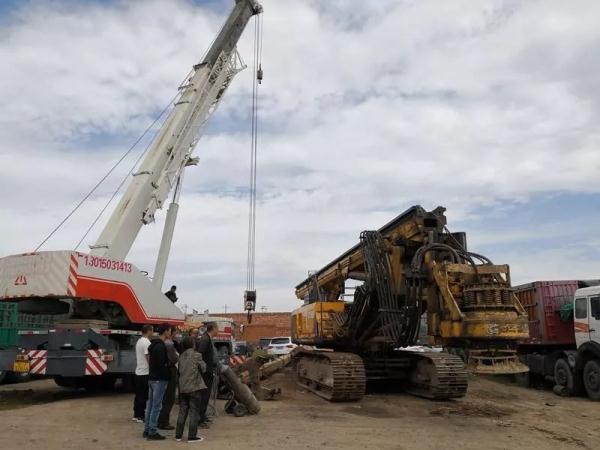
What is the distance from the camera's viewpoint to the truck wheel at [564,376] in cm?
1473

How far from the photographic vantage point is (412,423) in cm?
933

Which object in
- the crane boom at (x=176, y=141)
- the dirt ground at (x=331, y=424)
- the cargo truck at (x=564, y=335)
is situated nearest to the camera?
the dirt ground at (x=331, y=424)

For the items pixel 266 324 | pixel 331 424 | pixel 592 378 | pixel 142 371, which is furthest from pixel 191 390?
pixel 266 324

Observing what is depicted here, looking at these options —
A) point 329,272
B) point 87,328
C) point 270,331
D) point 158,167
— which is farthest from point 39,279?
point 270,331

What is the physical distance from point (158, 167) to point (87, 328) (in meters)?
4.68

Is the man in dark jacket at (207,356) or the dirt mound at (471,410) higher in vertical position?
the man in dark jacket at (207,356)

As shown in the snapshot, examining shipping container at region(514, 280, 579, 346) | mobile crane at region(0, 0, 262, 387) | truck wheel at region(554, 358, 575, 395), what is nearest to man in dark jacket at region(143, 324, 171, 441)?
mobile crane at region(0, 0, 262, 387)

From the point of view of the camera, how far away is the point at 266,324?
41.0 m

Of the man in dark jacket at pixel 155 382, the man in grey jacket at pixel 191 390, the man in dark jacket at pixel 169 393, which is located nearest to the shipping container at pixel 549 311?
the man in dark jacket at pixel 169 393

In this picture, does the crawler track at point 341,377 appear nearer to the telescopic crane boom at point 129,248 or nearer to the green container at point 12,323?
the telescopic crane boom at point 129,248

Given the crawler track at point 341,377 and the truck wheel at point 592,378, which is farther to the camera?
the truck wheel at point 592,378

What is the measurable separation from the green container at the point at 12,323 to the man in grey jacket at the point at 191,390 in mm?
8231

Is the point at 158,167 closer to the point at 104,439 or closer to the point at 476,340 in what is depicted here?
the point at 104,439

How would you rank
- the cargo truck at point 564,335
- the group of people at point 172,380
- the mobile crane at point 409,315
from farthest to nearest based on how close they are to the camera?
the cargo truck at point 564,335 → the mobile crane at point 409,315 → the group of people at point 172,380
